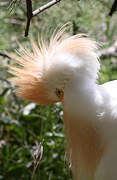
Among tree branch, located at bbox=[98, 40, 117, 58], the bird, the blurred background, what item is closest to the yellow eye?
→ the bird

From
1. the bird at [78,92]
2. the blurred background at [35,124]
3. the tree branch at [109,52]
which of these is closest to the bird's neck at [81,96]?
the bird at [78,92]

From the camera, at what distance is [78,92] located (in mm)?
1749

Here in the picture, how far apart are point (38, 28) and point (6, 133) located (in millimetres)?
1047

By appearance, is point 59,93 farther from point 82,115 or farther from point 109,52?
point 109,52

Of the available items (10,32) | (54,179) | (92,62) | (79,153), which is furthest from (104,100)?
(10,32)

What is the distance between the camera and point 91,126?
71.2 inches

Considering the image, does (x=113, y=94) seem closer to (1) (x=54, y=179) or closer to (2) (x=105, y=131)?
(2) (x=105, y=131)

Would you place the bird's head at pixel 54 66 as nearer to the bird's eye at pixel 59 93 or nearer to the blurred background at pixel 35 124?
the bird's eye at pixel 59 93

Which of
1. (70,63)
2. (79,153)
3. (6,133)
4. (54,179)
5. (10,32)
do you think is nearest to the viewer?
(70,63)

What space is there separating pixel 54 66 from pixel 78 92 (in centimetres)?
17

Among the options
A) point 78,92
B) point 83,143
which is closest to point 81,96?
point 78,92

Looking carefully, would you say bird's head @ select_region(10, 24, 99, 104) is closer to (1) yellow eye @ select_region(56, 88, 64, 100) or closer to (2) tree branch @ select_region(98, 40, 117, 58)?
(1) yellow eye @ select_region(56, 88, 64, 100)

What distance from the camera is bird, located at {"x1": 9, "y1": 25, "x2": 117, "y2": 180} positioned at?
1.76 metres

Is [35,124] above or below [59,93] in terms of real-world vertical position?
below
